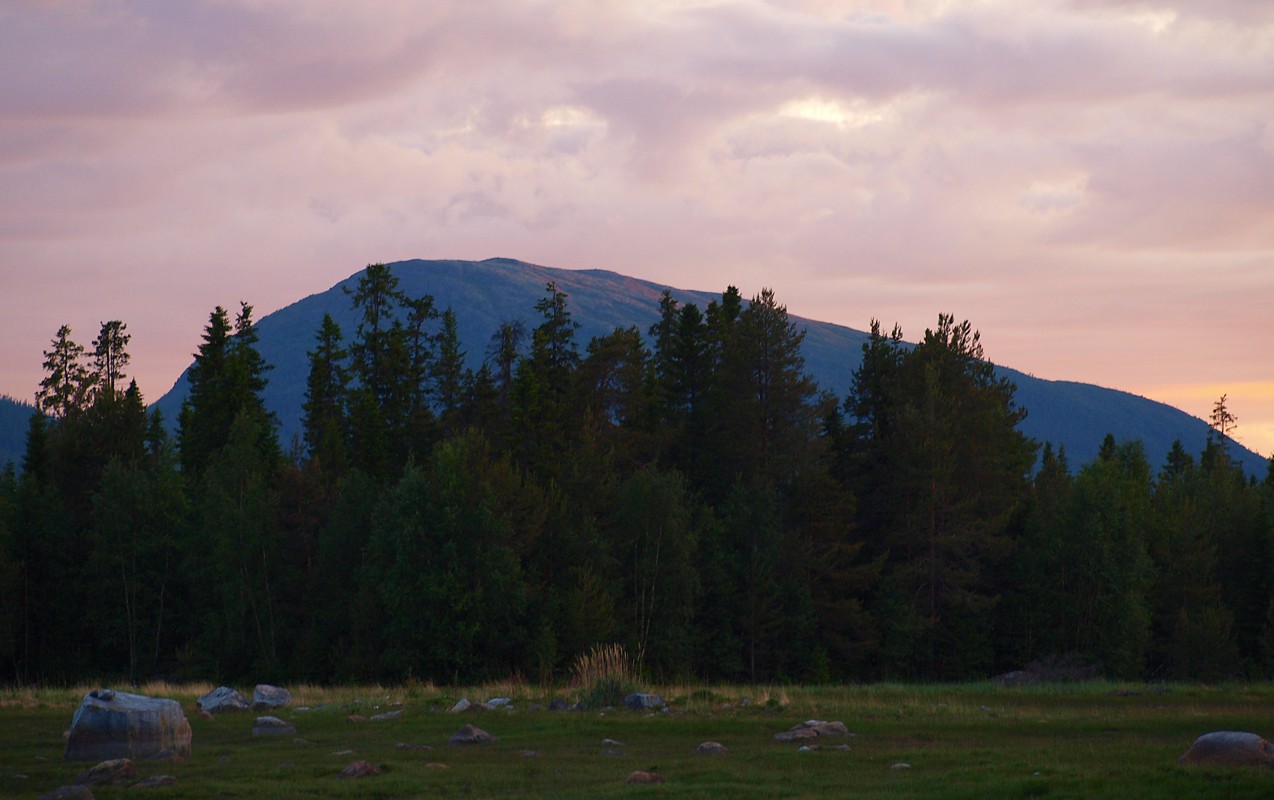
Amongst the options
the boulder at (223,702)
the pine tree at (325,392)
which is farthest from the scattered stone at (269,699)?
the pine tree at (325,392)

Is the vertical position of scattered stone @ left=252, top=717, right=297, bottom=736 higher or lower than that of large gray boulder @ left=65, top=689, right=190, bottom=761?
lower

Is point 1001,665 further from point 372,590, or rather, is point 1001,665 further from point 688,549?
point 372,590

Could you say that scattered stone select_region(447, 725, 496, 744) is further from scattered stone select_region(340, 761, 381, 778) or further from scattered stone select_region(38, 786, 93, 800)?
scattered stone select_region(38, 786, 93, 800)

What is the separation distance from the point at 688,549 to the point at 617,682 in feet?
104

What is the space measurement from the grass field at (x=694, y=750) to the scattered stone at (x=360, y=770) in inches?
10.0

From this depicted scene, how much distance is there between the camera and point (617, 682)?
101 feet

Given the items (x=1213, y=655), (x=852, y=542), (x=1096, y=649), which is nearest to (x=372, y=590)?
(x=852, y=542)

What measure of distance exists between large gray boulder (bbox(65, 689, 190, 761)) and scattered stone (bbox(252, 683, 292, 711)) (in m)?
10.8

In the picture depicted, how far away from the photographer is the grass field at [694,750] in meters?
16.7

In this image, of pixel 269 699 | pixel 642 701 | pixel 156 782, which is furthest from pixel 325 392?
pixel 156 782

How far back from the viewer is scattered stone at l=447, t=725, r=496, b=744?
23.3m

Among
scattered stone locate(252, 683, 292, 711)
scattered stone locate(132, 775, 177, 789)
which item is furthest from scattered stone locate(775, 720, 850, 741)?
scattered stone locate(252, 683, 292, 711)

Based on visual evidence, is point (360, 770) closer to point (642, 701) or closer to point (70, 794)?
point (70, 794)

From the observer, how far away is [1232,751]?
16234 millimetres
